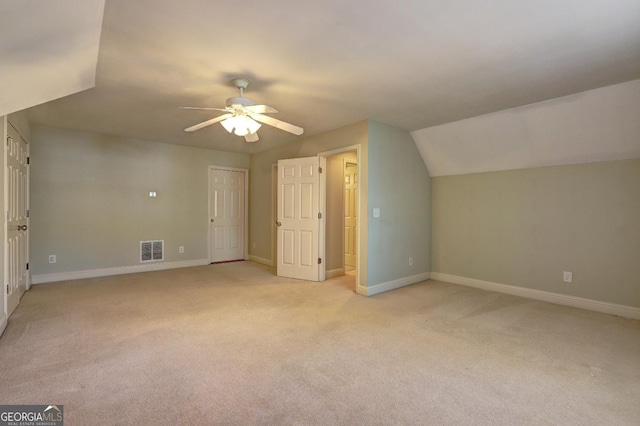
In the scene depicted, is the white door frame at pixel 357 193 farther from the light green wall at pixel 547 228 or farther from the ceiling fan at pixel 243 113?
the light green wall at pixel 547 228

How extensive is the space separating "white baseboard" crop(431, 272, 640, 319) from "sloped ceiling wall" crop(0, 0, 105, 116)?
5026mm

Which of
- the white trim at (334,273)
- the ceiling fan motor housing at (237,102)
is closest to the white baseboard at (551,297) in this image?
the white trim at (334,273)

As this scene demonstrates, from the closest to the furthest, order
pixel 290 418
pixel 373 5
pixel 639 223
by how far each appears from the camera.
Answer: pixel 290 418 < pixel 373 5 < pixel 639 223

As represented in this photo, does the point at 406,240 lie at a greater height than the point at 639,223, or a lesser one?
lesser

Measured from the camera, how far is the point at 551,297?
3738mm

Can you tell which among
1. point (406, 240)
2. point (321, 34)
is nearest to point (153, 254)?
point (406, 240)

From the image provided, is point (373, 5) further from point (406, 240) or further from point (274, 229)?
point (274, 229)

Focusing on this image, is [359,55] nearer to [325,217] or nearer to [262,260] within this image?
[325,217]

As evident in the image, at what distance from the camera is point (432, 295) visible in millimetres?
4004

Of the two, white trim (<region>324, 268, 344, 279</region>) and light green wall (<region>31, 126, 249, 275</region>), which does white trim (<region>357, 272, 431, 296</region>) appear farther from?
light green wall (<region>31, 126, 249, 275</region>)

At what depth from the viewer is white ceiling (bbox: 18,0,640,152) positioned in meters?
1.83

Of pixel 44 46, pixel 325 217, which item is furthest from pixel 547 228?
pixel 44 46

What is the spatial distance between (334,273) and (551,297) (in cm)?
295

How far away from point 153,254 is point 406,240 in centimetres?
444
